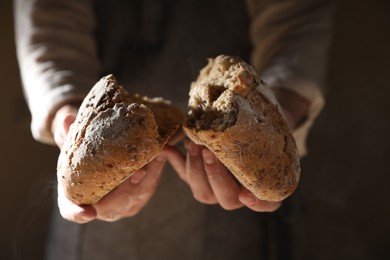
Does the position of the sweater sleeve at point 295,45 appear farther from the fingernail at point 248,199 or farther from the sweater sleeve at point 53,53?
the sweater sleeve at point 53,53

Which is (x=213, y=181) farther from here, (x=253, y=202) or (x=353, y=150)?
(x=353, y=150)

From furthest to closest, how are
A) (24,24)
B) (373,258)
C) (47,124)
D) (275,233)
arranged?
(373,258) < (275,233) < (24,24) < (47,124)

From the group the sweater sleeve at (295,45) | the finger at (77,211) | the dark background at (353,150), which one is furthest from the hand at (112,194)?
the dark background at (353,150)

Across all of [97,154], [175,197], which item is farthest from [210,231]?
[97,154]

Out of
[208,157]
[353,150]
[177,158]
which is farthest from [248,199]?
[353,150]

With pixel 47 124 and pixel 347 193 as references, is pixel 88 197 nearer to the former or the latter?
pixel 47 124

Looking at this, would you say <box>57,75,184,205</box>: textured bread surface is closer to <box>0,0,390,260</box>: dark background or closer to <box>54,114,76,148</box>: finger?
<box>54,114,76,148</box>: finger
